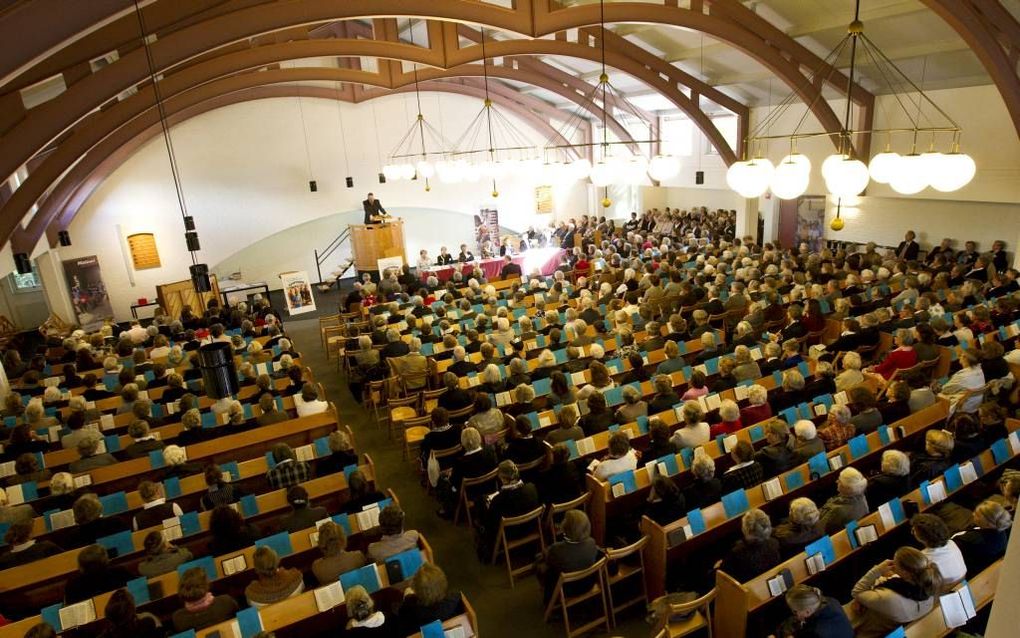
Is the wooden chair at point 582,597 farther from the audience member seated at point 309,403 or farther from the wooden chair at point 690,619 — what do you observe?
the audience member seated at point 309,403

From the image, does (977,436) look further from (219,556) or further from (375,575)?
(219,556)

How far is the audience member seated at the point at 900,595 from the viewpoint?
135 inches

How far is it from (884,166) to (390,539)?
15.2 feet

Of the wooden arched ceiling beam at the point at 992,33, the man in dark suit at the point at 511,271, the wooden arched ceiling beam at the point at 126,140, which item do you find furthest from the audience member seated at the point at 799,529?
the wooden arched ceiling beam at the point at 126,140

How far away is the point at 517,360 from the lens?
7.53 meters

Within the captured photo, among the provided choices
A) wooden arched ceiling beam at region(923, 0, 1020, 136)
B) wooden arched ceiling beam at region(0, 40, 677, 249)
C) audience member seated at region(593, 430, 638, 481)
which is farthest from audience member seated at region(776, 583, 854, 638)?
wooden arched ceiling beam at region(0, 40, 677, 249)

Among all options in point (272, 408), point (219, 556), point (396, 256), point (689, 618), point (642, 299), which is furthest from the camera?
point (396, 256)

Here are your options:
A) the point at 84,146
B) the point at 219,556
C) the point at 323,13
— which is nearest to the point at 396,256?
the point at 84,146

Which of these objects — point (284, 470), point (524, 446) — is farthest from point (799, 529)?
point (284, 470)

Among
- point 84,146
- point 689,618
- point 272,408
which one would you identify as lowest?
point 689,618

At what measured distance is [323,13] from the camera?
759 cm

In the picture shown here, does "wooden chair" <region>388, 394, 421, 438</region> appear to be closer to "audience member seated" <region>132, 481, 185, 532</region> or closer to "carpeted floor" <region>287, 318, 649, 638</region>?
"carpeted floor" <region>287, 318, 649, 638</region>

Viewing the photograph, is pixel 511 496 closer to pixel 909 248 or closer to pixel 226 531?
pixel 226 531

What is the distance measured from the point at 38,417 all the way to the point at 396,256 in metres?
9.68
